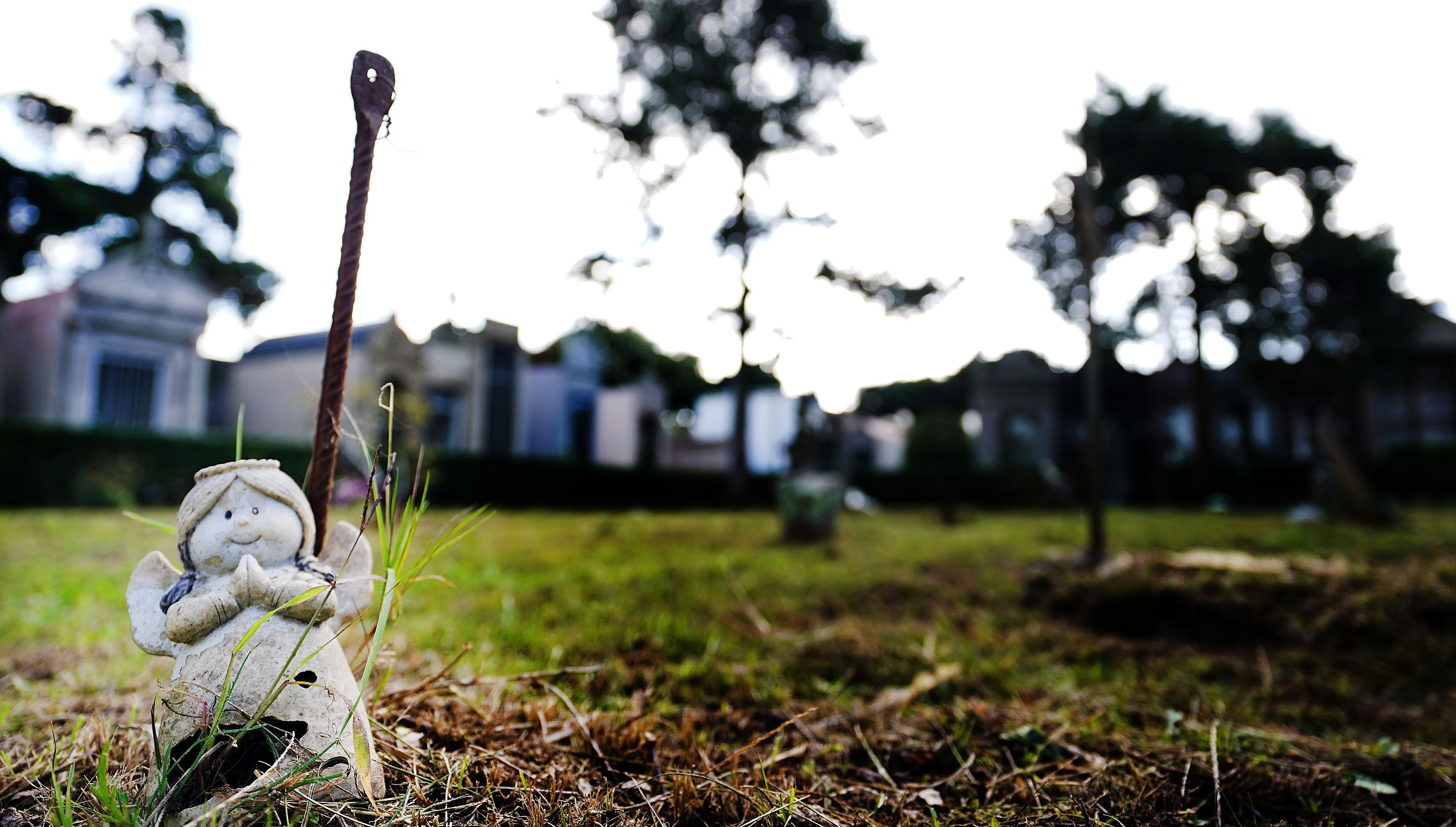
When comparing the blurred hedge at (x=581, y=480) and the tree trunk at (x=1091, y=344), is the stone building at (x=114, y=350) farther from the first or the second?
the tree trunk at (x=1091, y=344)

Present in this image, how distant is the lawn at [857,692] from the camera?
4.52ft

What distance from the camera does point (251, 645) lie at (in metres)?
1.17

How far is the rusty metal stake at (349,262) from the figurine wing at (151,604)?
0.81 feet

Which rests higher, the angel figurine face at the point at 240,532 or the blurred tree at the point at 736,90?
the blurred tree at the point at 736,90

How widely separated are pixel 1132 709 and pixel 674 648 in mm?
1588

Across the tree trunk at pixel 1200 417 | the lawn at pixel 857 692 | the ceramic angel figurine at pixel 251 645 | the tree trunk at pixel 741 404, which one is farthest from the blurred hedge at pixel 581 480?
the ceramic angel figurine at pixel 251 645

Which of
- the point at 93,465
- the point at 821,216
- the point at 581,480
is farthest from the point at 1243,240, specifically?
the point at 93,465

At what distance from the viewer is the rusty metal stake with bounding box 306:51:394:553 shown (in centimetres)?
134

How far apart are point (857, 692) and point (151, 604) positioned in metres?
1.97

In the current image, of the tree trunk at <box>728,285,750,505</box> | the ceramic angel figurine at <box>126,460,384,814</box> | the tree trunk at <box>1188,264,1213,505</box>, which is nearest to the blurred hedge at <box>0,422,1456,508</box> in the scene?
the tree trunk at <box>1188,264,1213,505</box>

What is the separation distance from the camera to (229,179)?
15.5 meters

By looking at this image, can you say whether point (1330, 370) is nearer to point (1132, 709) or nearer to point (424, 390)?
point (1132, 709)

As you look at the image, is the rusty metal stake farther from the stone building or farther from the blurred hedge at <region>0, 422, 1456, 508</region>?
the stone building

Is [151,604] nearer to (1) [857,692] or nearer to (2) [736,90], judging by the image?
(1) [857,692]
